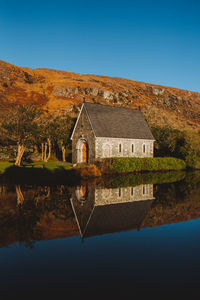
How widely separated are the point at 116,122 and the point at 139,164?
24.5 feet

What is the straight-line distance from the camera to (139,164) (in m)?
32.4

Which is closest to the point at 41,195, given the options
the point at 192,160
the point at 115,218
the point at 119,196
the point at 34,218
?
the point at 34,218

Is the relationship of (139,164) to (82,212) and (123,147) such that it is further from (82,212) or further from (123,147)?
(82,212)

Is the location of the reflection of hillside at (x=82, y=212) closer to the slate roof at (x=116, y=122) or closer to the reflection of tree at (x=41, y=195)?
the reflection of tree at (x=41, y=195)

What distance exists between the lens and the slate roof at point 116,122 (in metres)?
32.9

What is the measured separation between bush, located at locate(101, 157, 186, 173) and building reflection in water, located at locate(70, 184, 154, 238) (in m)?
11.5

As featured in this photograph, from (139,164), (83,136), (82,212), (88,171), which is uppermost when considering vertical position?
(83,136)

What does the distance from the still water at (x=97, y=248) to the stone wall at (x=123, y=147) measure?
18358 millimetres

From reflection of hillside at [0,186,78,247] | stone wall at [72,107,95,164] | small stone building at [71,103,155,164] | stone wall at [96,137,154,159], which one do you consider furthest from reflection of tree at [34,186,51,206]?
stone wall at [96,137,154,159]

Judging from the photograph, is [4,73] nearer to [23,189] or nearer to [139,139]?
[139,139]

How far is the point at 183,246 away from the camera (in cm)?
808

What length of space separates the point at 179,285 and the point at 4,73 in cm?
12438

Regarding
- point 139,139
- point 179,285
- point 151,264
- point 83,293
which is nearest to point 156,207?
point 151,264

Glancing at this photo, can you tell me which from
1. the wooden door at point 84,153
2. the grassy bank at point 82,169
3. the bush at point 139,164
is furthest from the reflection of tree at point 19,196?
the wooden door at point 84,153
